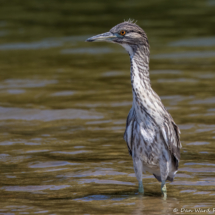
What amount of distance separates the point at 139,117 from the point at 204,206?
1.37 meters

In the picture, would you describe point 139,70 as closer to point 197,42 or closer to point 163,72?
point 163,72

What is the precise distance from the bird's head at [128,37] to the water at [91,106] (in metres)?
2.03

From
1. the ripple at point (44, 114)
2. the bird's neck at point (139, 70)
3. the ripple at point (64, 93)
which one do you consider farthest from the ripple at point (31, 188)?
the ripple at point (64, 93)

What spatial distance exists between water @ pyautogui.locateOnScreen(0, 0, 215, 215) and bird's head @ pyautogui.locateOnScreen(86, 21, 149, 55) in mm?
2031

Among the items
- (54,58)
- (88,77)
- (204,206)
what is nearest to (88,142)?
(204,206)

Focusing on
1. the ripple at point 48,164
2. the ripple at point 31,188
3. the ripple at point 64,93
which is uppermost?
the ripple at point 64,93

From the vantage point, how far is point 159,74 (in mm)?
13914

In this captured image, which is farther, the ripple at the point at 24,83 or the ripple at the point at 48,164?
the ripple at the point at 24,83

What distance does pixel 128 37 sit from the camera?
6406 mm

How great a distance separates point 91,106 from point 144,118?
207 inches

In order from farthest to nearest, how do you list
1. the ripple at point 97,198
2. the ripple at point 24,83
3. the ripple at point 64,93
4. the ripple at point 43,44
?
the ripple at point 43,44, the ripple at point 24,83, the ripple at point 64,93, the ripple at point 97,198

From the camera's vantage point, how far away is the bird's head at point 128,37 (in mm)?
6398

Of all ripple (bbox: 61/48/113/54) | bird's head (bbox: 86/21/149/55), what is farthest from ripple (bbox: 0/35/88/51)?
bird's head (bbox: 86/21/149/55)

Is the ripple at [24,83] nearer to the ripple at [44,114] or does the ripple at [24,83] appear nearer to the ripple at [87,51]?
the ripple at [44,114]
